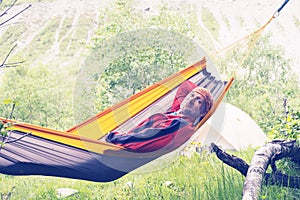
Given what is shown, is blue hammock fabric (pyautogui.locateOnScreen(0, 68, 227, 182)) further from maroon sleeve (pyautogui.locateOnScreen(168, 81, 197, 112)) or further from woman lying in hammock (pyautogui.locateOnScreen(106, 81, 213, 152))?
maroon sleeve (pyautogui.locateOnScreen(168, 81, 197, 112))

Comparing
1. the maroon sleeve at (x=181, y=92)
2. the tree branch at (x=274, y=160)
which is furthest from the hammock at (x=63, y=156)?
the maroon sleeve at (x=181, y=92)

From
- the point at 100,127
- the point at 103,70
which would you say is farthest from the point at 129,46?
the point at 100,127

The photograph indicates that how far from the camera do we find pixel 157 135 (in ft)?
6.93

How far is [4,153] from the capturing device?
1.97m

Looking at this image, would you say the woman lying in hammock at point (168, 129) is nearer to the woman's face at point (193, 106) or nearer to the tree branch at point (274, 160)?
the woman's face at point (193, 106)

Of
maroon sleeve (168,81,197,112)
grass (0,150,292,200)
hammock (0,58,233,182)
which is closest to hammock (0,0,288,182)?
hammock (0,58,233,182)

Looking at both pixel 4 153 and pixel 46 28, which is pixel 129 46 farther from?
pixel 46 28

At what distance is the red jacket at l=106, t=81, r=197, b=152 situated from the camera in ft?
6.86

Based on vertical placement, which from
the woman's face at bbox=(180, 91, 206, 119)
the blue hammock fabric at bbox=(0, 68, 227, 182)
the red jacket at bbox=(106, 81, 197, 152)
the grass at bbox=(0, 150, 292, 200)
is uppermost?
the woman's face at bbox=(180, 91, 206, 119)

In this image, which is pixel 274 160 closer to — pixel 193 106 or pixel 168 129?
pixel 168 129

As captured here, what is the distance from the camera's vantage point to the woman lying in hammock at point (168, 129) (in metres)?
2.10

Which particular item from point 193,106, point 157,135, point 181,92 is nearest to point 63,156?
point 157,135

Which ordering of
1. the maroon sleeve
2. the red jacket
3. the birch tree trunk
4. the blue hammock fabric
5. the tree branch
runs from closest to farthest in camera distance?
the birch tree trunk < the tree branch < the blue hammock fabric < the red jacket < the maroon sleeve

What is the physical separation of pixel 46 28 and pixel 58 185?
49.9ft
